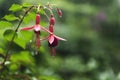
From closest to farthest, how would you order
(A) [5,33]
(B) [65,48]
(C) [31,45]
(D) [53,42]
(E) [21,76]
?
(D) [53,42]
(A) [5,33]
(E) [21,76]
(C) [31,45]
(B) [65,48]

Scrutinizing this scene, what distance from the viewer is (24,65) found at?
86.3 inches

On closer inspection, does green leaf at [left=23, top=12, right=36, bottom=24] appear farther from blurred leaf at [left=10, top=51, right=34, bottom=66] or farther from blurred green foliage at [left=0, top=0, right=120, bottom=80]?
blurred green foliage at [left=0, top=0, right=120, bottom=80]

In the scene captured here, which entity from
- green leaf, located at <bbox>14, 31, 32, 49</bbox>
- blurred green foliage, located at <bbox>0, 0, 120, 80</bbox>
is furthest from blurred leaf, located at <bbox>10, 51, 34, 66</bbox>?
blurred green foliage, located at <bbox>0, 0, 120, 80</bbox>

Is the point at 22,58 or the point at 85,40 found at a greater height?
the point at 22,58

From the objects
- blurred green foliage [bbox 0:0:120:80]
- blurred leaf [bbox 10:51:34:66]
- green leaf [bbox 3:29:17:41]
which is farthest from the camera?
blurred green foliage [bbox 0:0:120:80]

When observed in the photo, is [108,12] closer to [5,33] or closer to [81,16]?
[81,16]

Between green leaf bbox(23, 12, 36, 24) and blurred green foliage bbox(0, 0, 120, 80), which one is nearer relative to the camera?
green leaf bbox(23, 12, 36, 24)

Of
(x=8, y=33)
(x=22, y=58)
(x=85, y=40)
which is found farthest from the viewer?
(x=85, y=40)

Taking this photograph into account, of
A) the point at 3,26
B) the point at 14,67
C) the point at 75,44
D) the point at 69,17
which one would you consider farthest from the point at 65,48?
the point at 3,26

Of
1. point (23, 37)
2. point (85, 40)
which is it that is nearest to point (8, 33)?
point (23, 37)

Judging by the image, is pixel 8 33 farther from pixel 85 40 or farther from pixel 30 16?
pixel 85 40

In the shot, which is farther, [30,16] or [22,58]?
[22,58]

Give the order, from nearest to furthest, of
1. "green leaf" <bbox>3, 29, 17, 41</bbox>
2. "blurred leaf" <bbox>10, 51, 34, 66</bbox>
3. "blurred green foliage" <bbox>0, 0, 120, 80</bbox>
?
"green leaf" <bbox>3, 29, 17, 41</bbox>
"blurred leaf" <bbox>10, 51, 34, 66</bbox>
"blurred green foliage" <bbox>0, 0, 120, 80</bbox>

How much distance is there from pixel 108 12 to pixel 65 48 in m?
1.51
